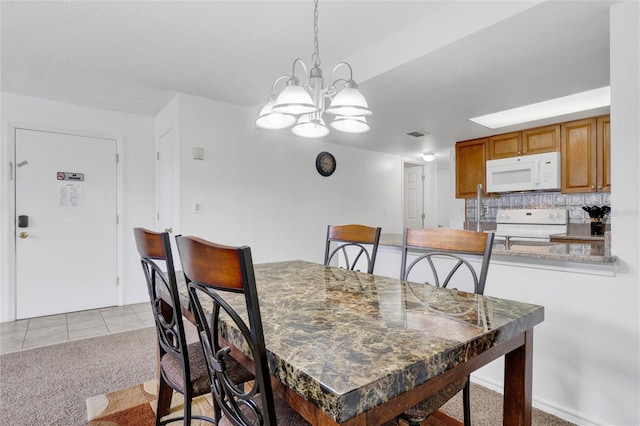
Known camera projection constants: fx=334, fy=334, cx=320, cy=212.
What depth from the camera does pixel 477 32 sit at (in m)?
1.75

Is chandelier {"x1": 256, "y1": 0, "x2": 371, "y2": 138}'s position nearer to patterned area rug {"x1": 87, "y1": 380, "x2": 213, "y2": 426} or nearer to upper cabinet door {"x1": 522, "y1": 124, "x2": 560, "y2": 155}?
patterned area rug {"x1": 87, "y1": 380, "x2": 213, "y2": 426}

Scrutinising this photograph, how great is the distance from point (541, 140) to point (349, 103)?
130 inches

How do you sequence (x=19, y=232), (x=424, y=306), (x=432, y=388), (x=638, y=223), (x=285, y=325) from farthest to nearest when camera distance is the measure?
(x=19, y=232) < (x=638, y=223) < (x=424, y=306) < (x=285, y=325) < (x=432, y=388)

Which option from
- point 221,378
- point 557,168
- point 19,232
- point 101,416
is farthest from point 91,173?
point 557,168

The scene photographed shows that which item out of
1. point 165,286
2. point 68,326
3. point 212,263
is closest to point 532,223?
point 165,286

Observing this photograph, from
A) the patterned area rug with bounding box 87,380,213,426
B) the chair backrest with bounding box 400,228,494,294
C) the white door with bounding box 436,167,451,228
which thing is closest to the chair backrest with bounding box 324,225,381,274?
the chair backrest with bounding box 400,228,494,294

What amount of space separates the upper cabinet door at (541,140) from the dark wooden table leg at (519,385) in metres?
3.39

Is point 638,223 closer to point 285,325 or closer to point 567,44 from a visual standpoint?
point 567,44

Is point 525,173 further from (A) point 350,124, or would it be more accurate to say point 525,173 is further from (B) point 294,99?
(B) point 294,99

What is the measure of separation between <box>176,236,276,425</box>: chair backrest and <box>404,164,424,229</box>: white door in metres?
5.82

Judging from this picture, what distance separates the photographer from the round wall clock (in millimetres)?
4402

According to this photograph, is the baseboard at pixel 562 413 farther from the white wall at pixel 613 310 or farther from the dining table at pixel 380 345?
the dining table at pixel 380 345

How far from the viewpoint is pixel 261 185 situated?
12.4 ft

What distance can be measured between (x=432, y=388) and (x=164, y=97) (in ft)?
11.4
